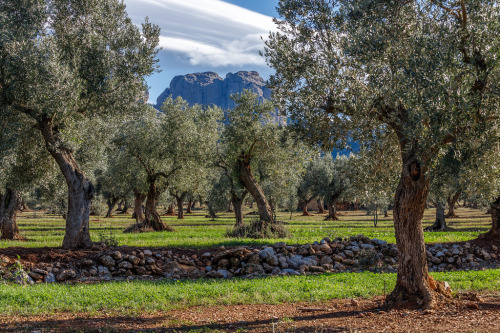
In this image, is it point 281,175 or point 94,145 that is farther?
point 281,175

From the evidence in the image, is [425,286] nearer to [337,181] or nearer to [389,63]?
[389,63]

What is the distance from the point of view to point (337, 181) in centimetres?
6619

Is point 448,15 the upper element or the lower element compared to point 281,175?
upper

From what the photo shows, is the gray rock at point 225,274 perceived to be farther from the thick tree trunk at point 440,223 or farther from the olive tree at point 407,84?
the thick tree trunk at point 440,223

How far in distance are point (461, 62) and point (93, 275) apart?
46.4ft

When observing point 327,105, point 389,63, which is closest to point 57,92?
point 327,105

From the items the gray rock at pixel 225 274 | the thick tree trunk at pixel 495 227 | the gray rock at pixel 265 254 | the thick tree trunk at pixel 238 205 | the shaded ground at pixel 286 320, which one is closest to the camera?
the shaded ground at pixel 286 320

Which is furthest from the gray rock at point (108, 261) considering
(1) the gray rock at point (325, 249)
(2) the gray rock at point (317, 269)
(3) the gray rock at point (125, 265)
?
(1) the gray rock at point (325, 249)

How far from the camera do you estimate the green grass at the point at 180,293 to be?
9.89m

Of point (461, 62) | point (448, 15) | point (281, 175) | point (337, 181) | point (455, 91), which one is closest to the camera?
point (455, 91)

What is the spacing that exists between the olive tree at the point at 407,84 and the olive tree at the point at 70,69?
31.3 feet

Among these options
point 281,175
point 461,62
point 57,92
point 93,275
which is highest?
point 57,92

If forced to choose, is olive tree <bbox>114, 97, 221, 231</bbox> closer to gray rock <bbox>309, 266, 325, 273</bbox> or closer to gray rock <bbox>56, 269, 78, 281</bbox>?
gray rock <bbox>309, 266, 325, 273</bbox>

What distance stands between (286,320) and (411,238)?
12.8 feet
